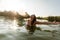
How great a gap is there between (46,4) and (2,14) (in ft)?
1.68

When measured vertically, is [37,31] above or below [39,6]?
below

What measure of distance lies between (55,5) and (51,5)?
46 millimetres

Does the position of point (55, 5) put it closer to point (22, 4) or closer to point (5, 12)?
point (22, 4)

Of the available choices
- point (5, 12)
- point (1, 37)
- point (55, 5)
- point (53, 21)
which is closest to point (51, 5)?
point (55, 5)

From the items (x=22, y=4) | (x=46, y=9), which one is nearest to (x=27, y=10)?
(x=22, y=4)

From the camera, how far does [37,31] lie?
139cm

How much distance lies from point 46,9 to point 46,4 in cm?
6

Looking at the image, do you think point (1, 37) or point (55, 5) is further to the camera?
point (55, 5)

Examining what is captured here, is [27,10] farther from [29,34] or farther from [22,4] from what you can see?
[29,34]

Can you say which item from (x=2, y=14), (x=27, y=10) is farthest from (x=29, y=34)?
(x=2, y=14)

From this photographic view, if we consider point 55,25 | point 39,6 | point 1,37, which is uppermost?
point 39,6

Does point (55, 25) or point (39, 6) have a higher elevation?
point (39, 6)

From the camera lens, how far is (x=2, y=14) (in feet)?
4.62

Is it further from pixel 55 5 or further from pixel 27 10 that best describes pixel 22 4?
pixel 55 5
